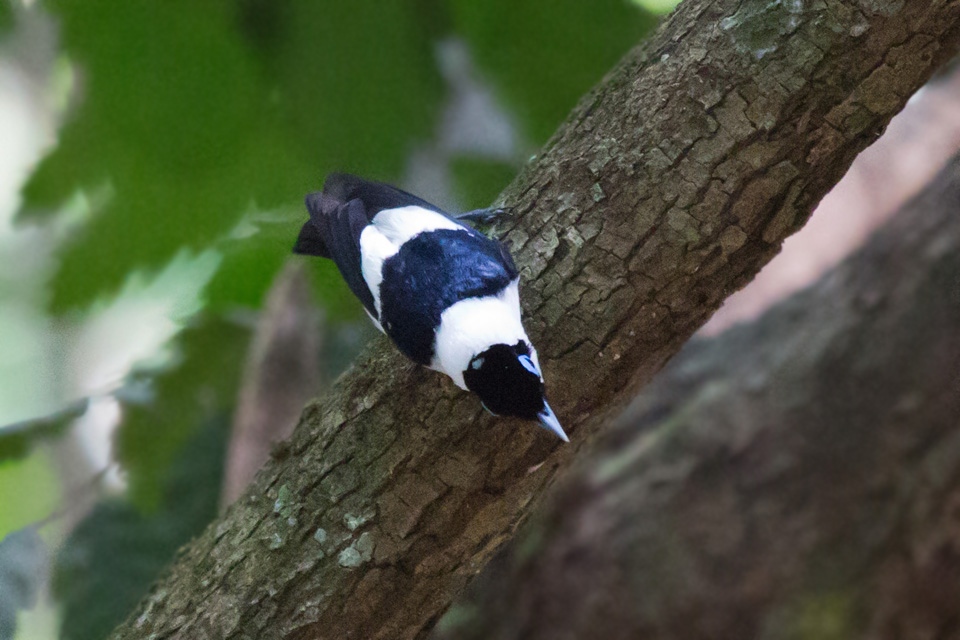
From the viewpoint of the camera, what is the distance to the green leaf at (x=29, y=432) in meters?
1.45

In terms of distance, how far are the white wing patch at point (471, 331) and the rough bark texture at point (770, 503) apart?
3.37ft

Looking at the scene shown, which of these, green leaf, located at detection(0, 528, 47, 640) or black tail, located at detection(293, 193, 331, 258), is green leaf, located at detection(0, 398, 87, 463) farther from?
black tail, located at detection(293, 193, 331, 258)

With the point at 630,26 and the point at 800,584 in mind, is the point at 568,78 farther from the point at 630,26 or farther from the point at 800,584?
the point at 800,584

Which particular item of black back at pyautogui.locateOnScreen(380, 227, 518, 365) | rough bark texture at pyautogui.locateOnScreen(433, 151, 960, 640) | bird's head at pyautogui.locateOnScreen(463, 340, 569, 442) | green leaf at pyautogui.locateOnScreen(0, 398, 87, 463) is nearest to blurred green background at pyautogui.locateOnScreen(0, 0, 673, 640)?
green leaf at pyautogui.locateOnScreen(0, 398, 87, 463)

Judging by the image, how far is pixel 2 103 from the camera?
4.91ft

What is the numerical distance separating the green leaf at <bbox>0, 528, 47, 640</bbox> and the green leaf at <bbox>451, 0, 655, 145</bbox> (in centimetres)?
124

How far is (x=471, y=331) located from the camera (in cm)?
113

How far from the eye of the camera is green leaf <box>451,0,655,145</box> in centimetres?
164

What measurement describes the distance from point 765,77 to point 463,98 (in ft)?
2.20

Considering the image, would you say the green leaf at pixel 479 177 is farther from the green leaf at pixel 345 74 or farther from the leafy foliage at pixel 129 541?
the leafy foliage at pixel 129 541

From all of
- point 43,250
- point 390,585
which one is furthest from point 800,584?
point 43,250

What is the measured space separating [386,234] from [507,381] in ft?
1.09

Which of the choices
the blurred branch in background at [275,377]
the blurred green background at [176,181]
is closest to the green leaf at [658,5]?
the blurred green background at [176,181]

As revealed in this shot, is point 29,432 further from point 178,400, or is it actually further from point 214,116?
point 214,116
